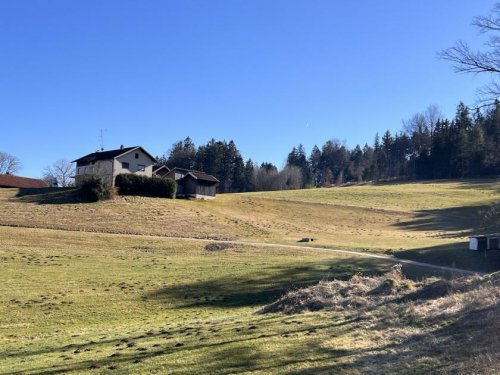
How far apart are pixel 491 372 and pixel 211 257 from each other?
93.9 ft

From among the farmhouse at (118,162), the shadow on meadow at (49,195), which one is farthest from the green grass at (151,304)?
the farmhouse at (118,162)

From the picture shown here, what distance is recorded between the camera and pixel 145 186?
206ft

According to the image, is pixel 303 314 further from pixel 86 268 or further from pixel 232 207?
pixel 232 207

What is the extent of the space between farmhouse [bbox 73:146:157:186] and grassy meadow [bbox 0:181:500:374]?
8.72 metres

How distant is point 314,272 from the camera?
87.6 feet

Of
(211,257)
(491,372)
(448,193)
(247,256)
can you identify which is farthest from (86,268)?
(448,193)

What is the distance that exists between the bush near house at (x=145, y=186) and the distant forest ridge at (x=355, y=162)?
189 ft

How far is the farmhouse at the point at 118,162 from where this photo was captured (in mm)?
65694

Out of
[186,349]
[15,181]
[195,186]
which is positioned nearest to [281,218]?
[195,186]

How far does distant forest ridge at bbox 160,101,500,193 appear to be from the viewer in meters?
122

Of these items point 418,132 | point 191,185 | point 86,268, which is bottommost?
point 86,268

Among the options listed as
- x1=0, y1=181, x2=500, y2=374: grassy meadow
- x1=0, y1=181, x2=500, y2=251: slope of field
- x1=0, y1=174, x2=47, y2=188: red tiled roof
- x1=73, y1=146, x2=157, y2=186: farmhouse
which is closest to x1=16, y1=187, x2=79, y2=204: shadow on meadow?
x1=0, y1=181, x2=500, y2=251: slope of field

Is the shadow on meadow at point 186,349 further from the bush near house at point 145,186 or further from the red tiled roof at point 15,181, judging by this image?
the red tiled roof at point 15,181

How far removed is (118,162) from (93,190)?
470 inches
